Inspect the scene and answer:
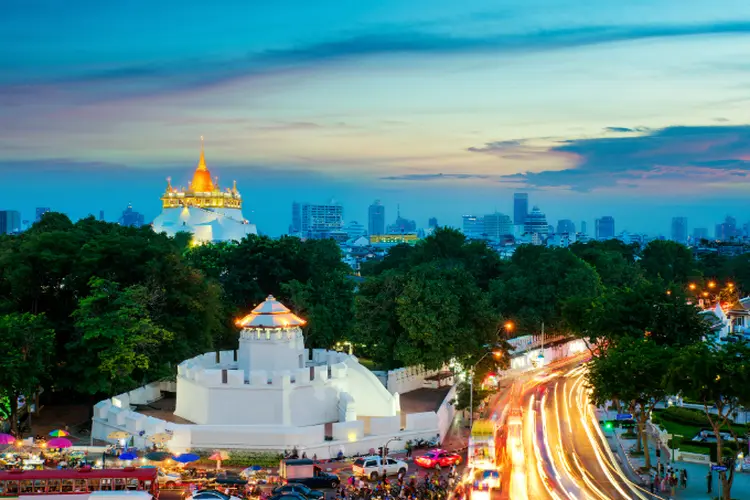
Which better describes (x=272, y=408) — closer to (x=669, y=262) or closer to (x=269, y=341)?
(x=269, y=341)

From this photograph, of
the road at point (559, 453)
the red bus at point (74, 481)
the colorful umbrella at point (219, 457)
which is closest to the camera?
the red bus at point (74, 481)

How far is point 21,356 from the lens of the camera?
42.8 meters

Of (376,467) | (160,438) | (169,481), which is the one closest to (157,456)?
(169,481)

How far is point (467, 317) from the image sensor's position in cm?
5628

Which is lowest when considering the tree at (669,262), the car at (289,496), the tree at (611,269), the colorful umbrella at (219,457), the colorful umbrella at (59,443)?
the car at (289,496)

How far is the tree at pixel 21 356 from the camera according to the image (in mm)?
41812

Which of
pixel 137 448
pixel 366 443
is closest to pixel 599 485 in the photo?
pixel 366 443

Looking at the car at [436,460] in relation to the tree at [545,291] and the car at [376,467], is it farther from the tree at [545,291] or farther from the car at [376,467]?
the tree at [545,291]

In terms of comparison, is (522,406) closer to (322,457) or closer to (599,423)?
(599,423)

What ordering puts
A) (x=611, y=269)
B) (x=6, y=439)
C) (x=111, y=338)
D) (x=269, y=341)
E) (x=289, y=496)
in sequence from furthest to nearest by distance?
(x=611, y=269) < (x=111, y=338) < (x=269, y=341) < (x=6, y=439) < (x=289, y=496)

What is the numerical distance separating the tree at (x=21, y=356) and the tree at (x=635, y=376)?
26.3m

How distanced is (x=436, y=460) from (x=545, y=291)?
38520mm

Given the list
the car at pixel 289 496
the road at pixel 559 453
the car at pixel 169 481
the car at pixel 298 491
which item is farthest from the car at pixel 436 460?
the car at pixel 169 481

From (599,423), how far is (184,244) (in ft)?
193
